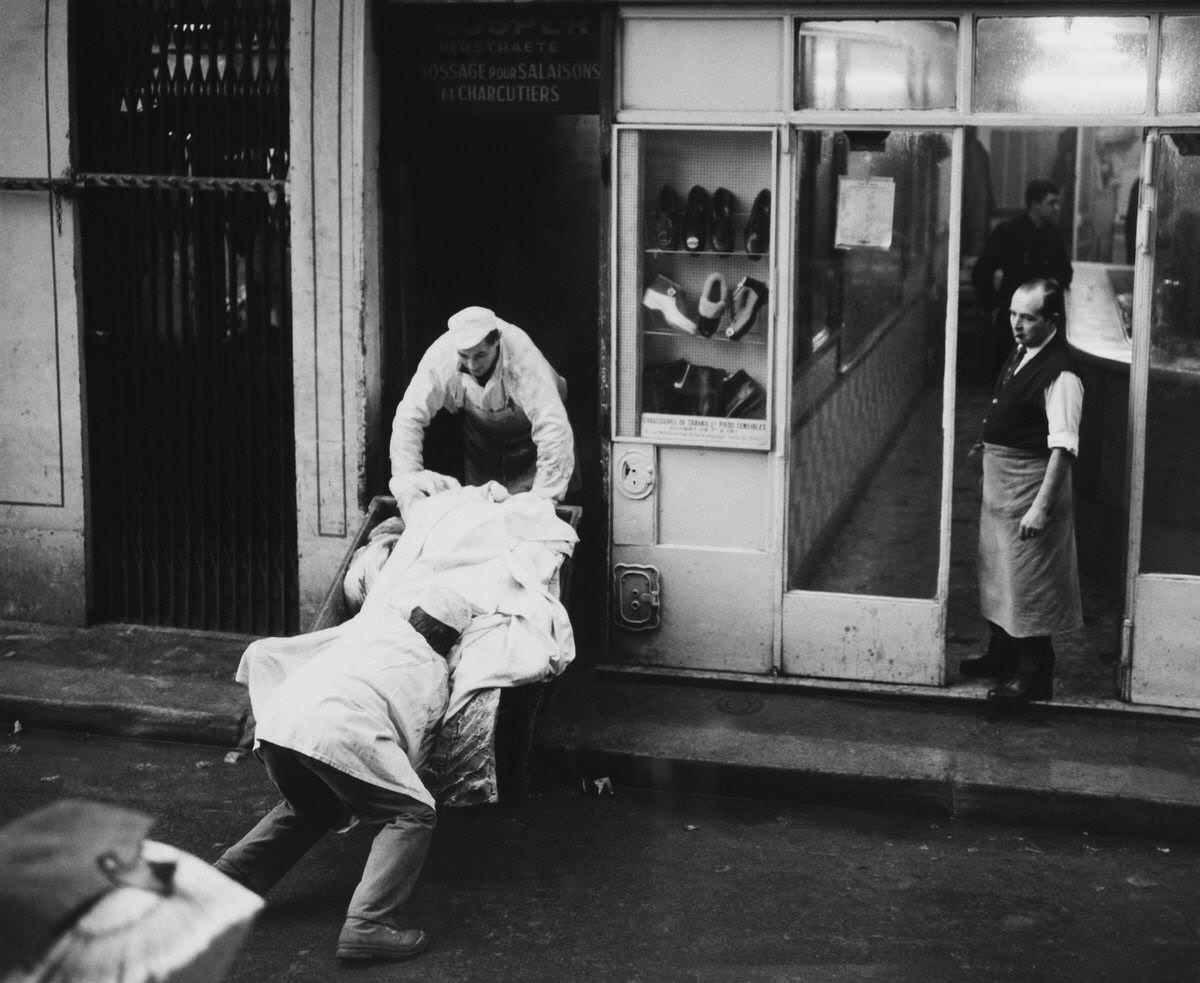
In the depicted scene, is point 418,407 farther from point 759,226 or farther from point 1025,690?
point 1025,690

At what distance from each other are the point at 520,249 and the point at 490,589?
331cm

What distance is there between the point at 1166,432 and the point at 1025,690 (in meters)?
1.30

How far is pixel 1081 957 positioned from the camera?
5582 millimetres

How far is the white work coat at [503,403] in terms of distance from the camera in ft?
24.8

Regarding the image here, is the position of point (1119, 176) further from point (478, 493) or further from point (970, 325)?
point (478, 493)

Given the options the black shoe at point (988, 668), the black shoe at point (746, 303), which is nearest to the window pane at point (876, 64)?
the black shoe at point (746, 303)

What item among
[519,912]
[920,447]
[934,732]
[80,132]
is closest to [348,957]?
[519,912]

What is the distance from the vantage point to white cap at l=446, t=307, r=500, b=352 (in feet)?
24.0

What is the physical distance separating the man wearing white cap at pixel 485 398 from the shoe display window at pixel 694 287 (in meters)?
0.51

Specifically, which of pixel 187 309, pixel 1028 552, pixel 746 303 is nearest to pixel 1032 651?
pixel 1028 552

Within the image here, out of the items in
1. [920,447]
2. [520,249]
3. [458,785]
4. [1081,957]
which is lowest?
[1081,957]

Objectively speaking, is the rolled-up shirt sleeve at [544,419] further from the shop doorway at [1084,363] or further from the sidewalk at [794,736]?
the shop doorway at [1084,363]

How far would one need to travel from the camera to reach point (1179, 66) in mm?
7172

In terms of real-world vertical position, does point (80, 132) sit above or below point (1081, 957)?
above
